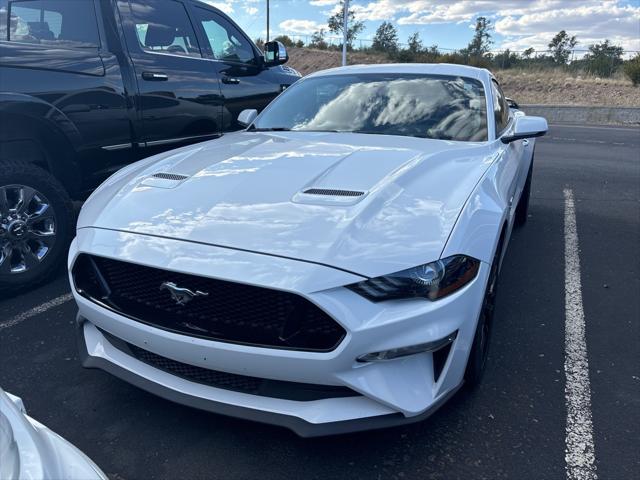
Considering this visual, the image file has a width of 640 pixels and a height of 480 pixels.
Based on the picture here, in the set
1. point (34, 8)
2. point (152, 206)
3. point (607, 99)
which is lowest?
point (607, 99)

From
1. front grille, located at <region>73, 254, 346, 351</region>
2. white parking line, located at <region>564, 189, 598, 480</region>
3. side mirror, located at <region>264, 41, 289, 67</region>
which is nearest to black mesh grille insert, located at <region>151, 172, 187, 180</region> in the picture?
front grille, located at <region>73, 254, 346, 351</region>

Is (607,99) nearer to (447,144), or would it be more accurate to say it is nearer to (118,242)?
(447,144)

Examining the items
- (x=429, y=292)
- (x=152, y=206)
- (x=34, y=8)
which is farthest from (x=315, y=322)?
(x=34, y=8)

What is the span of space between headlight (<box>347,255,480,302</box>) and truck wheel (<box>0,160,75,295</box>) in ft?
8.84

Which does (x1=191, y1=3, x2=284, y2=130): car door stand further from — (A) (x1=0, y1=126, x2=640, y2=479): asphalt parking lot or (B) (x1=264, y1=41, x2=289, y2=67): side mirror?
(A) (x1=0, y1=126, x2=640, y2=479): asphalt parking lot

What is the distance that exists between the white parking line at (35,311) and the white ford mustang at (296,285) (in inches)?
46.0

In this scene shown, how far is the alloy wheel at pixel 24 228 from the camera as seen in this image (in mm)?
3555

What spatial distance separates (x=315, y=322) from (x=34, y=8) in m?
3.82

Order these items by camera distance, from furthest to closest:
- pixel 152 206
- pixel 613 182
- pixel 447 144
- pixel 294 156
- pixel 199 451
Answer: pixel 613 182
pixel 447 144
pixel 294 156
pixel 152 206
pixel 199 451

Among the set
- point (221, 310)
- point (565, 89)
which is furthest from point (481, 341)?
point (565, 89)

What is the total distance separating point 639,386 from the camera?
278 cm

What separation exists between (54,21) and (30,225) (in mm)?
1718

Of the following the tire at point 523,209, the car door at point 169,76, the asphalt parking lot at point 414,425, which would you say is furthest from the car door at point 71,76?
the tire at point 523,209

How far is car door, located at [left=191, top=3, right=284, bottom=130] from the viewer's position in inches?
209
